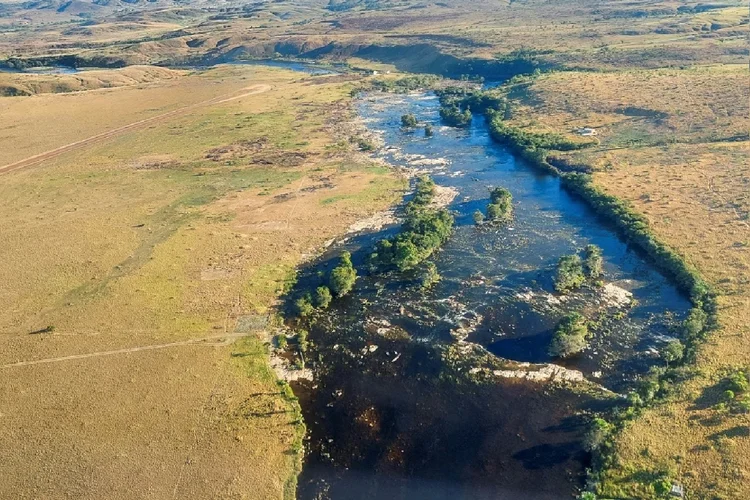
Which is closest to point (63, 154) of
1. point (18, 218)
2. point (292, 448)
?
point (18, 218)

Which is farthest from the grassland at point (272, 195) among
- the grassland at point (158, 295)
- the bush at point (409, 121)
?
the bush at point (409, 121)

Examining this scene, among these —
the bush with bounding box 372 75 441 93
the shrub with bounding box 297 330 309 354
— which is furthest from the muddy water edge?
the bush with bounding box 372 75 441 93

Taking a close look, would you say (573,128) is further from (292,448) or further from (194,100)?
(194,100)

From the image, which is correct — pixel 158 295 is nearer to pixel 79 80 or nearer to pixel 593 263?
pixel 593 263

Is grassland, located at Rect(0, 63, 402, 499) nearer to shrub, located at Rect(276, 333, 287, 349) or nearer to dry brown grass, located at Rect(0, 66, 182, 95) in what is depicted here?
shrub, located at Rect(276, 333, 287, 349)

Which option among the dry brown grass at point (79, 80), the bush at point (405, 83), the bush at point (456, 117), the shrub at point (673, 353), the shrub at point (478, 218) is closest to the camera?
the shrub at point (673, 353)

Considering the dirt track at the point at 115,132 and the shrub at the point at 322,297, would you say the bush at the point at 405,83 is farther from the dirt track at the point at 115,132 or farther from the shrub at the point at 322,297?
the shrub at the point at 322,297
